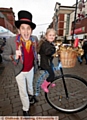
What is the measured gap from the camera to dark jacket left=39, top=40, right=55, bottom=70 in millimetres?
2029

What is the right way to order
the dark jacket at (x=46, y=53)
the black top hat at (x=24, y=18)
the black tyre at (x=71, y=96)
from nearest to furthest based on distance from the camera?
the black top hat at (x=24, y=18)
the dark jacket at (x=46, y=53)
the black tyre at (x=71, y=96)

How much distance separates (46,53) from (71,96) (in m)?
1.47

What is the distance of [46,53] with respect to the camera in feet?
6.77

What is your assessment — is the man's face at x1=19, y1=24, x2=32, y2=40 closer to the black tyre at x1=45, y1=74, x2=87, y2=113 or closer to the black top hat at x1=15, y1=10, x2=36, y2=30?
the black top hat at x1=15, y1=10, x2=36, y2=30

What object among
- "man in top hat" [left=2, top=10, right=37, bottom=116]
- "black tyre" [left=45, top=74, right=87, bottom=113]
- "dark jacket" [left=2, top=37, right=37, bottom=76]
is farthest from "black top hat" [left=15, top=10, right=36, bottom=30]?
"black tyre" [left=45, top=74, right=87, bottom=113]

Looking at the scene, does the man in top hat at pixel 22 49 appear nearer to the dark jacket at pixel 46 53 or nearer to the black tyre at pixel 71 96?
the dark jacket at pixel 46 53

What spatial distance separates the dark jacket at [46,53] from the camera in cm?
203

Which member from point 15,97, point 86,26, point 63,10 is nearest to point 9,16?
point 63,10

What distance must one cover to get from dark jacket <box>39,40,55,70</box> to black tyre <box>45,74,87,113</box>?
419 mm

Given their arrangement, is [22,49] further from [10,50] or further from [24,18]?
[24,18]

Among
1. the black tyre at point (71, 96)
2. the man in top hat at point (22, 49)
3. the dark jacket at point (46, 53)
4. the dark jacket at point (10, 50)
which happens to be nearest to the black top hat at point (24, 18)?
the man in top hat at point (22, 49)

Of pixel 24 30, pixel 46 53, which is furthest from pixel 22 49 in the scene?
pixel 46 53

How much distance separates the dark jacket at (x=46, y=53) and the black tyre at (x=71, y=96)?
0.42 meters

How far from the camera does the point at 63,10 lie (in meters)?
35.7
